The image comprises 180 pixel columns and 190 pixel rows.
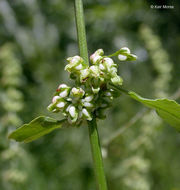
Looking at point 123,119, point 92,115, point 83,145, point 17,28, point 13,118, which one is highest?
point 17,28

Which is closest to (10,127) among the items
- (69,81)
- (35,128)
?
(35,128)

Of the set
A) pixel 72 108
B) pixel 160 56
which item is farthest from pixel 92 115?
pixel 160 56

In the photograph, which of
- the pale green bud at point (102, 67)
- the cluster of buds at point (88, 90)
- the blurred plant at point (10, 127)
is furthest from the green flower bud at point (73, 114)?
the blurred plant at point (10, 127)

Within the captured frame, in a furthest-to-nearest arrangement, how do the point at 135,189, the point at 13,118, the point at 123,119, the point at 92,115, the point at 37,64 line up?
the point at 37,64 → the point at 123,119 → the point at 135,189 → the point at 13,118 → the point at 92,115

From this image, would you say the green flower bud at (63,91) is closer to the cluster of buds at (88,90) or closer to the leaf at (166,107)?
the cluster of buds at (88,90)

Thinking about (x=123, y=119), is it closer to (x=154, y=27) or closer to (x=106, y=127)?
(x=106, y=127)
